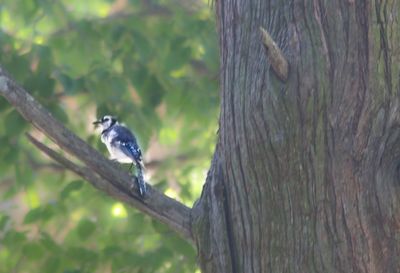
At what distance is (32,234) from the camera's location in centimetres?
763

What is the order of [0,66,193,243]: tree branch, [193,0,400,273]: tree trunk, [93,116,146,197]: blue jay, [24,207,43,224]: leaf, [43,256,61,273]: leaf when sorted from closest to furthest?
[193,0,400,273]: tree trunk < [0,66,193,243]: tree branch < [43,256,61,273]: leaf < [93,116,146,197]: blue jay < [24,207,43,224]: leaf

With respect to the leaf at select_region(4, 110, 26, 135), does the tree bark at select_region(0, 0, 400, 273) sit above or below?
below

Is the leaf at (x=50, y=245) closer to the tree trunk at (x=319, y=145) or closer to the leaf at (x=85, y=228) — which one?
the leaf at (x=85, y=228)

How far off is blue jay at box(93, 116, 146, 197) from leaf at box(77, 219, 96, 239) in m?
0.53

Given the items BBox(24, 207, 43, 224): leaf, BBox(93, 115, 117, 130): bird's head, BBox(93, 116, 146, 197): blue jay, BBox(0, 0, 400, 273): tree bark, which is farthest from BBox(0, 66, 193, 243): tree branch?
BBox(93, 115, 117, 130): bird's head

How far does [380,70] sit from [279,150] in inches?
22.4

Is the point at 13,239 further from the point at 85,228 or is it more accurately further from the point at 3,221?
the point at 85,228

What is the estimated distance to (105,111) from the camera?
25.9 ft

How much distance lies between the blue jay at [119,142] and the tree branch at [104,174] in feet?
6.25

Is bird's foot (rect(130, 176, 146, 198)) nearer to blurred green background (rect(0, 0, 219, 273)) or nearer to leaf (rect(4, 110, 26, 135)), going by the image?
blurred green background (rect(0, 0, 219, 273))

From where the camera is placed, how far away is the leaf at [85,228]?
7301mm

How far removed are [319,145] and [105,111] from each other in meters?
3.83

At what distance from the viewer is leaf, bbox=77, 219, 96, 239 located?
7301mm

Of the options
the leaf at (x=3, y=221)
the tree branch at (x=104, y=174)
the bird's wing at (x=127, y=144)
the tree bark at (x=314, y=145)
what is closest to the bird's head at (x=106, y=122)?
the bird's wing at (x=127, y=144)
